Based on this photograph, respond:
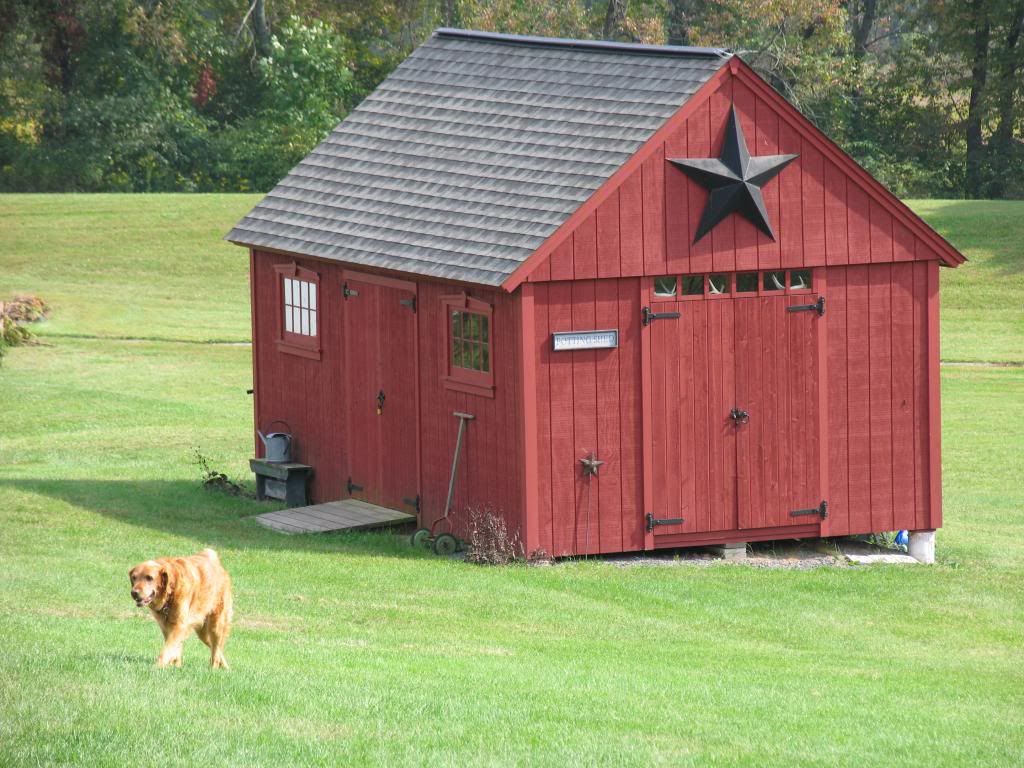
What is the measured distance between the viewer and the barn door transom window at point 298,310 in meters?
18.1

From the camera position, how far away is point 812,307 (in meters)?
15.7

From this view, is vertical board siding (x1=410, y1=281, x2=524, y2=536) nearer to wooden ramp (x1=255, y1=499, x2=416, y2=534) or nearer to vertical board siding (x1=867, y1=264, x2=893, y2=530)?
wooden ramp (x1=255, y1=499, x2=416, y2=534)

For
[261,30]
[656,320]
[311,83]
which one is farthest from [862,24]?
[656,320]

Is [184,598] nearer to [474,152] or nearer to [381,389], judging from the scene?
[381,389]

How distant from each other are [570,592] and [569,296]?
8.85 feet

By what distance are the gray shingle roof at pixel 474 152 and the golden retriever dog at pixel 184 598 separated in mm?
→ 6079

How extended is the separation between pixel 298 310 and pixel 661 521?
17.1 feet

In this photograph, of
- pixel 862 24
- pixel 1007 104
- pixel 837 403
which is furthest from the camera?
pixel 862 24

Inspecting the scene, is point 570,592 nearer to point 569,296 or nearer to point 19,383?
point 569,296

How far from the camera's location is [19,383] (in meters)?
26.8

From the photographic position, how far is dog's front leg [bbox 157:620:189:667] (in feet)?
29.3

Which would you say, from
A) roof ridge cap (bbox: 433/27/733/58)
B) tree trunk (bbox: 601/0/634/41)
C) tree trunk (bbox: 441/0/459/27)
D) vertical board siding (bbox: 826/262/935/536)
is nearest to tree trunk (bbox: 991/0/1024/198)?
tree trunk (bbox: 601/0/634/41)

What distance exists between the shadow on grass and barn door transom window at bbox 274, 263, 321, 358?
5.92 ft

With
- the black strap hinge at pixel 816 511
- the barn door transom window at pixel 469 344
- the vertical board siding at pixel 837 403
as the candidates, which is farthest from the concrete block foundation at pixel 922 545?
the barn door transom window at pixel 469 344
